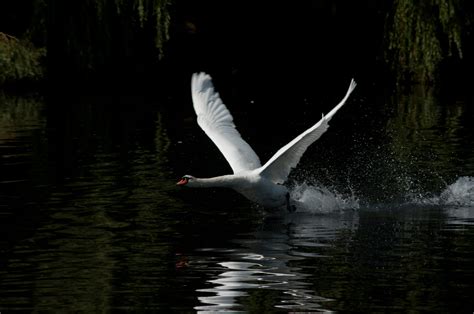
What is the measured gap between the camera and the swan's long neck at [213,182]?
1395cm

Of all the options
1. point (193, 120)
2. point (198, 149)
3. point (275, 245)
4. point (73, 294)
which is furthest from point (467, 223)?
point (193, 120)

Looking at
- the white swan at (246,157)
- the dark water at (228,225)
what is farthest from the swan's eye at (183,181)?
the dark water at (228,225)

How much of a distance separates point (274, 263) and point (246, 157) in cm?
427

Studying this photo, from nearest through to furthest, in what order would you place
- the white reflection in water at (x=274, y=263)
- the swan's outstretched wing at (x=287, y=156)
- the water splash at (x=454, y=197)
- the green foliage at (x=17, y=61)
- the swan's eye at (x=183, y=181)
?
the white reflection in water at (x=274, y=263), the swan's eye at (x=183, y=181), the swan's outstretched wing at (x=287, y=156), the water splash at (x=454, y=197), the green foliage at (x=17, y=61)

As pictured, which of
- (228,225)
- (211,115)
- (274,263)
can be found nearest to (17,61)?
(211,115)

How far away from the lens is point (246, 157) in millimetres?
15781

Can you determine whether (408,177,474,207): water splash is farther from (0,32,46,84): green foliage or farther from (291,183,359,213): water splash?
(0,32,46,84): green foliage

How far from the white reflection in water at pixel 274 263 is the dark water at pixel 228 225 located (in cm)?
2

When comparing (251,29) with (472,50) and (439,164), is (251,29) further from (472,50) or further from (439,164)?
(439,164)

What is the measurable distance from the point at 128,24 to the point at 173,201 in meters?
15.9

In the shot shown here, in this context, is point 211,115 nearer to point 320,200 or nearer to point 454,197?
point 320,200

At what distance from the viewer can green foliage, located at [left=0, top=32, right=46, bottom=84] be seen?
97.8ft

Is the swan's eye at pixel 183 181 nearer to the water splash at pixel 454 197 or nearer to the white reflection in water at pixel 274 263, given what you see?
the white reflection in water at pixel 274 263

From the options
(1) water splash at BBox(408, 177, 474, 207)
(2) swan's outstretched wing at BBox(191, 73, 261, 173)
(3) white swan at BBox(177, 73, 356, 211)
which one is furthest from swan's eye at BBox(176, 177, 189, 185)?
(1) water splash at BBox(408, 177, 474, 207)
